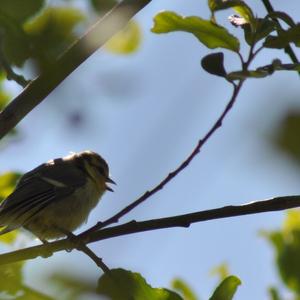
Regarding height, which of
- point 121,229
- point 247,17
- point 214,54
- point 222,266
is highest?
point 247,17

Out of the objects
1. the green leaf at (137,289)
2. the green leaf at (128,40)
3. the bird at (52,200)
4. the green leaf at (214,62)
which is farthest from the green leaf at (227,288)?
the bird at (52,200)

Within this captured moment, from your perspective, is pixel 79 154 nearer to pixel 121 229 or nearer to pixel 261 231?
pixel 261 231

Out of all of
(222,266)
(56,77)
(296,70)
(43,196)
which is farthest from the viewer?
(43,196)

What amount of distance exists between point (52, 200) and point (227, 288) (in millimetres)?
2834

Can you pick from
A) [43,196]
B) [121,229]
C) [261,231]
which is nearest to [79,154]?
[43,196]

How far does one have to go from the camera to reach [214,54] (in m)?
2.10

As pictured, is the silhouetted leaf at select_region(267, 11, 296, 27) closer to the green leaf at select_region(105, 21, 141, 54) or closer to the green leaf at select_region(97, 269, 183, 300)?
the green leaf at select_region(105, 21, 141, 54)

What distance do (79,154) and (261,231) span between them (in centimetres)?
274

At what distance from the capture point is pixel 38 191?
14.9ft

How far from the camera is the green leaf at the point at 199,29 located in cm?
212

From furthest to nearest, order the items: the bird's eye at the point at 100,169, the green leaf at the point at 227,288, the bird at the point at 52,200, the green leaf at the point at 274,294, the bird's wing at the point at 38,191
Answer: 1. the bird's eye at the point at 100,169
2. the bird at the point at 52,200
3. the bird's wing at the point at 38,191
4. the green leaf at the point at 274,294
5. the green leaf at the point at 227,288

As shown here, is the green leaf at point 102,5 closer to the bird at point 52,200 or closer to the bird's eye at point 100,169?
the bird at point 52,200

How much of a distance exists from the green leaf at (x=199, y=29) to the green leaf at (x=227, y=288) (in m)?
0.79

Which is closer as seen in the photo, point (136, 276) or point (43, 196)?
point (136, 276)
